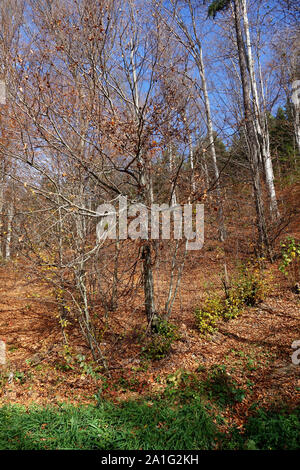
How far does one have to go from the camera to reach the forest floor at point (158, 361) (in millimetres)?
3262

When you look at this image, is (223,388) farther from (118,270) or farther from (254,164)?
(254,164)

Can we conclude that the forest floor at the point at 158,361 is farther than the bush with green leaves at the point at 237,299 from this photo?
No

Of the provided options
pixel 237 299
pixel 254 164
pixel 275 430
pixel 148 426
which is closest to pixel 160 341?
pixel 148 426

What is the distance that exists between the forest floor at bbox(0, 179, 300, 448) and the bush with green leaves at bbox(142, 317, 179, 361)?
103mm

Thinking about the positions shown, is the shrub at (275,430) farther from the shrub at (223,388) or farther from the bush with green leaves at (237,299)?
the bush with green leaves at (237,299)

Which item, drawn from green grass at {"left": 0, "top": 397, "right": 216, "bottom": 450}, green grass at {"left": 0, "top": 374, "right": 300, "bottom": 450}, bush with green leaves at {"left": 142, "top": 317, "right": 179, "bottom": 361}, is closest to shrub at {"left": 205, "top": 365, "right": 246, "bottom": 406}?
green grass at {"left": 0, "top": 374, "right": 300, "bottom": 450}

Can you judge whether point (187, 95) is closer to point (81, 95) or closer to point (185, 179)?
point (185, 179)

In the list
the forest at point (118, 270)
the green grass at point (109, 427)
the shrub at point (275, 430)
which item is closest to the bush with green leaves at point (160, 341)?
the forest at point (118, 270)

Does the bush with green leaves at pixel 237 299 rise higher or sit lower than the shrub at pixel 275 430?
higher

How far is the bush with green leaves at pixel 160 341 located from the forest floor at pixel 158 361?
0.10 m

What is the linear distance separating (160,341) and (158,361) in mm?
289

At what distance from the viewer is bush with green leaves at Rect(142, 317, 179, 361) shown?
404 cm

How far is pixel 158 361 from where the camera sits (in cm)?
399
